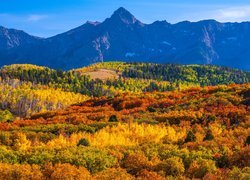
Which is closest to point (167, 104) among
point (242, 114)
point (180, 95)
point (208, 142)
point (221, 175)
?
point (180, 95)

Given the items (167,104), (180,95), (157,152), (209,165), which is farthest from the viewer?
(180,95)

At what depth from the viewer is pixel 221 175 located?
77.4 feet

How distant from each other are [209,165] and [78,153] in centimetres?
870

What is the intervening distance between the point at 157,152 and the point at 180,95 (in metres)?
51.4

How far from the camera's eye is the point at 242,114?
5225cm

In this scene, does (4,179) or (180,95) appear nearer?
(4,179)

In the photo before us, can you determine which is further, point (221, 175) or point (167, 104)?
point (167, 104)

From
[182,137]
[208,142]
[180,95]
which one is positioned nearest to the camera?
→ [208,142]

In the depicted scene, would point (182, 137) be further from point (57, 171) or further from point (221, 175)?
point (57, 171)

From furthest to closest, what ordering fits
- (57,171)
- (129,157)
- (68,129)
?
1. (68,129)
2. (129,157)
3. (57,171)

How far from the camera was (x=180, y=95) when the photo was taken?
8119cm

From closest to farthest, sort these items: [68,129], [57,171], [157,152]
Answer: [57,171], [157,152], [68,129]

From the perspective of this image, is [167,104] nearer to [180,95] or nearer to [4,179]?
[180,95]

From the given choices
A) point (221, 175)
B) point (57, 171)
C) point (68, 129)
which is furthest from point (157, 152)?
point (68, 129)
